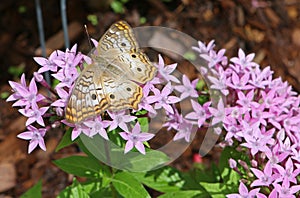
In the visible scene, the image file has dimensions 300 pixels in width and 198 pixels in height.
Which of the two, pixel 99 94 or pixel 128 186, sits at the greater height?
pixel 99 94

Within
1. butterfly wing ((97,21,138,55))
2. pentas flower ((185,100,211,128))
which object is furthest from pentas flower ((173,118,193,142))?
butterfly wing ((97,21,138,55))

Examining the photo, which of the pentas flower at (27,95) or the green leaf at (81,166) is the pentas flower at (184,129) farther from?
the pentas flower at (27,95)

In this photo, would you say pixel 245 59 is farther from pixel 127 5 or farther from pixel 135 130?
pixel 127 5

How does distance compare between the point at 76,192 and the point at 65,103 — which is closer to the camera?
the point at 65,103

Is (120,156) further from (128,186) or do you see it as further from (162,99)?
(162,99)

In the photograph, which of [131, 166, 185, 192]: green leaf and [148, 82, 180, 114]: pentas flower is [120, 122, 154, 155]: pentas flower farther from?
[131, 166, 185, 192]: green leaf

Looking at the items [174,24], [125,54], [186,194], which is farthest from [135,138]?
[174,24]

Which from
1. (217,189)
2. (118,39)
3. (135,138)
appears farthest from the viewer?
(217,189)
